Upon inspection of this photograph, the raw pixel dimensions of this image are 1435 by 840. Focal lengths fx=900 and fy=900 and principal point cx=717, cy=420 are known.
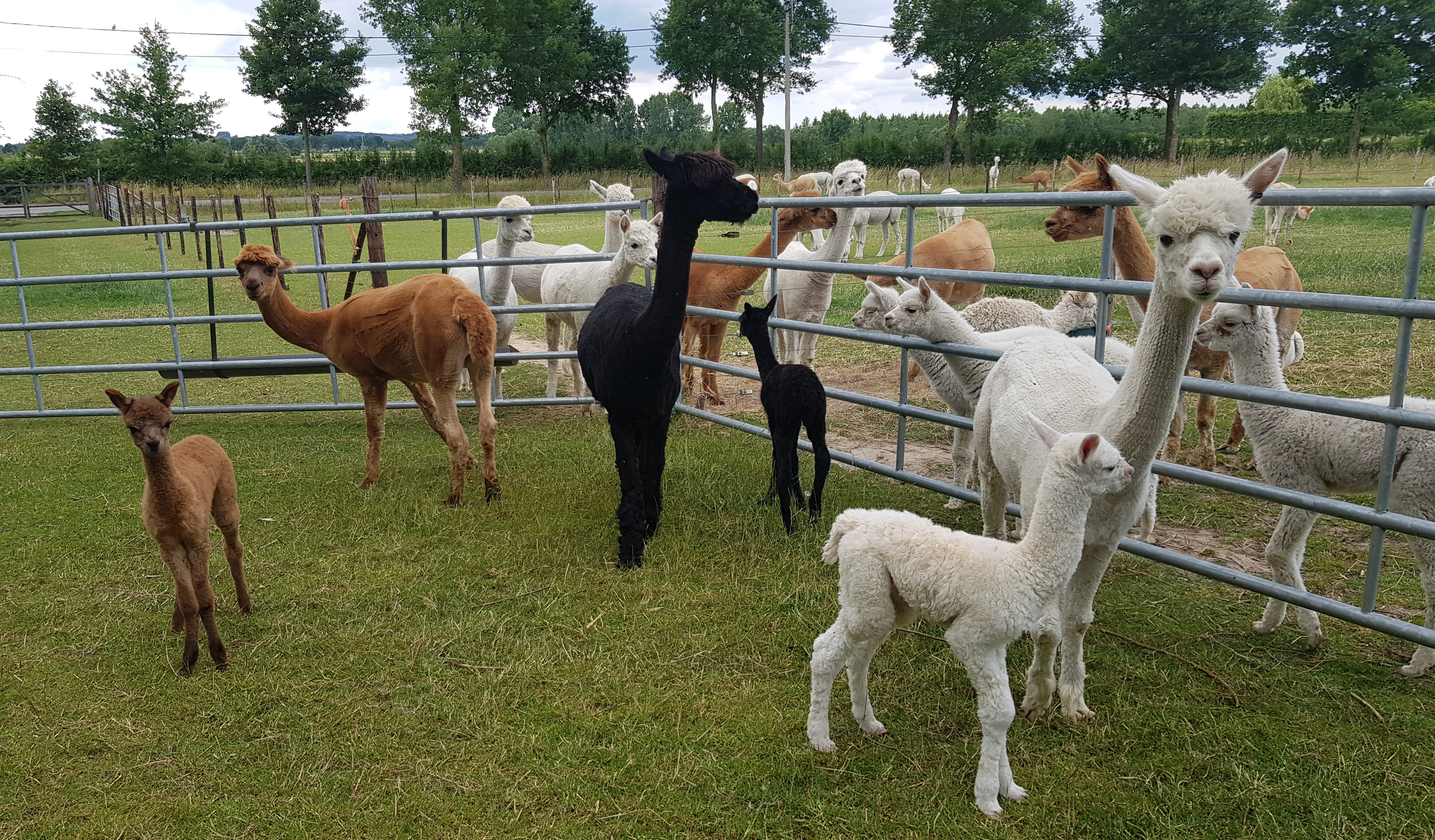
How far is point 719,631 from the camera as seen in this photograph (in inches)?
142

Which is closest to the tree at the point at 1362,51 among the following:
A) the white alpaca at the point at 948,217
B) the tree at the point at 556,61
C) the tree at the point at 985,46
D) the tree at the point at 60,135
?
the tree at the point at 985,46

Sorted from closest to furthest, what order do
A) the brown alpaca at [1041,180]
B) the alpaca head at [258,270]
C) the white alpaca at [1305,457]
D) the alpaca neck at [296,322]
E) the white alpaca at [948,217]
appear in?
1. the white alpaca at [1305,457]
2. the alpaca head at [258,270]
3. the alpaca neck at [296,322]
4. the white alpaca at [948,217]
5. the brown alpaca at [1041,180]

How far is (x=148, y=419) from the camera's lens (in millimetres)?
3252

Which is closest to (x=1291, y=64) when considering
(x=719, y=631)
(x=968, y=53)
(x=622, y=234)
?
(x=968, y=53)

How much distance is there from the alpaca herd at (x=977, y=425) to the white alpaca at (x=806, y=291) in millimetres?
941

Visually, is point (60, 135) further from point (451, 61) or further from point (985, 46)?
point (985, 46)

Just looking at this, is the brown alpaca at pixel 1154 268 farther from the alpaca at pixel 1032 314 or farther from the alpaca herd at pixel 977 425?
the alpaca at pixel 1032 314

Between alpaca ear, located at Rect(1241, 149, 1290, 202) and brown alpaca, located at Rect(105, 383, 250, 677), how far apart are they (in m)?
3.58

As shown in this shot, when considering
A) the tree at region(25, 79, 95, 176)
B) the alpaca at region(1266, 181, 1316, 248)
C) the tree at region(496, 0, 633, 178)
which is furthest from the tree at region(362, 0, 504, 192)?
the alpaca at region(1266, 181, 1316, 248)

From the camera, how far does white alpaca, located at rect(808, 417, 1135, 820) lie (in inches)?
96.1

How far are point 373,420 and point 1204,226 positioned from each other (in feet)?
15.8

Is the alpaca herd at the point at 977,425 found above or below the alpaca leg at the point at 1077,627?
above

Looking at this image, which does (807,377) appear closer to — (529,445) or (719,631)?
(719,631)

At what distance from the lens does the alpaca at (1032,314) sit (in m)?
6.18
